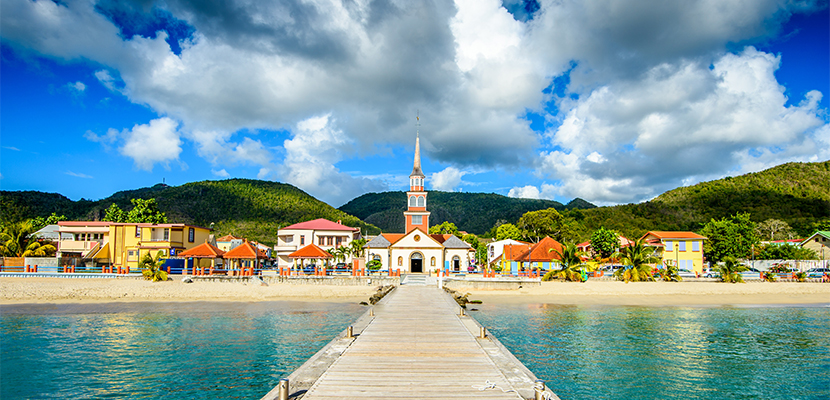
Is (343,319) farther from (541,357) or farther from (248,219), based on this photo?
(248,219)

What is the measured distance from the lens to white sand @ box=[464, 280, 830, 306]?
36750mm

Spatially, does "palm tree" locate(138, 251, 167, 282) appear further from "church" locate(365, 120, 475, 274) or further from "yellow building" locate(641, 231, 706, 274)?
"yellow building" locate(641, 231, 706, 274)

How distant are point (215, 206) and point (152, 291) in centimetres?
8212

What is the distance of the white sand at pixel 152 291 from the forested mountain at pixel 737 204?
67.7m

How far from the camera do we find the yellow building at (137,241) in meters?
48.8

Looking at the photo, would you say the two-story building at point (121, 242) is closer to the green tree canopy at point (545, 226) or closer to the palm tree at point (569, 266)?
the palm tree at point (569, 266)

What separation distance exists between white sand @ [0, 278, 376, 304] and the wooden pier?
21.9m

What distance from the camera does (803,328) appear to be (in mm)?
24906

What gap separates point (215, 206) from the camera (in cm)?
11475

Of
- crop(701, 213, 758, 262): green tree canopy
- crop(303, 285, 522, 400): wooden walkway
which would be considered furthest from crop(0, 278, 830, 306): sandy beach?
crop(303, 285, 522, 400): wooden walkway

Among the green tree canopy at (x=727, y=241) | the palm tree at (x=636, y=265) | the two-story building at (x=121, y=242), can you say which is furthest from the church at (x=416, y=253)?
the green tree canopy at (x=727, y=241)

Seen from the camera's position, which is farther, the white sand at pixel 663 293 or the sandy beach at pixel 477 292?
the white sand at pixel 663 293

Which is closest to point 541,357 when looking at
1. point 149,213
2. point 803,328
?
point 803,328

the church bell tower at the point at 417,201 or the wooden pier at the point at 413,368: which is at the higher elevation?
the church bell tower at the point at 417,201
